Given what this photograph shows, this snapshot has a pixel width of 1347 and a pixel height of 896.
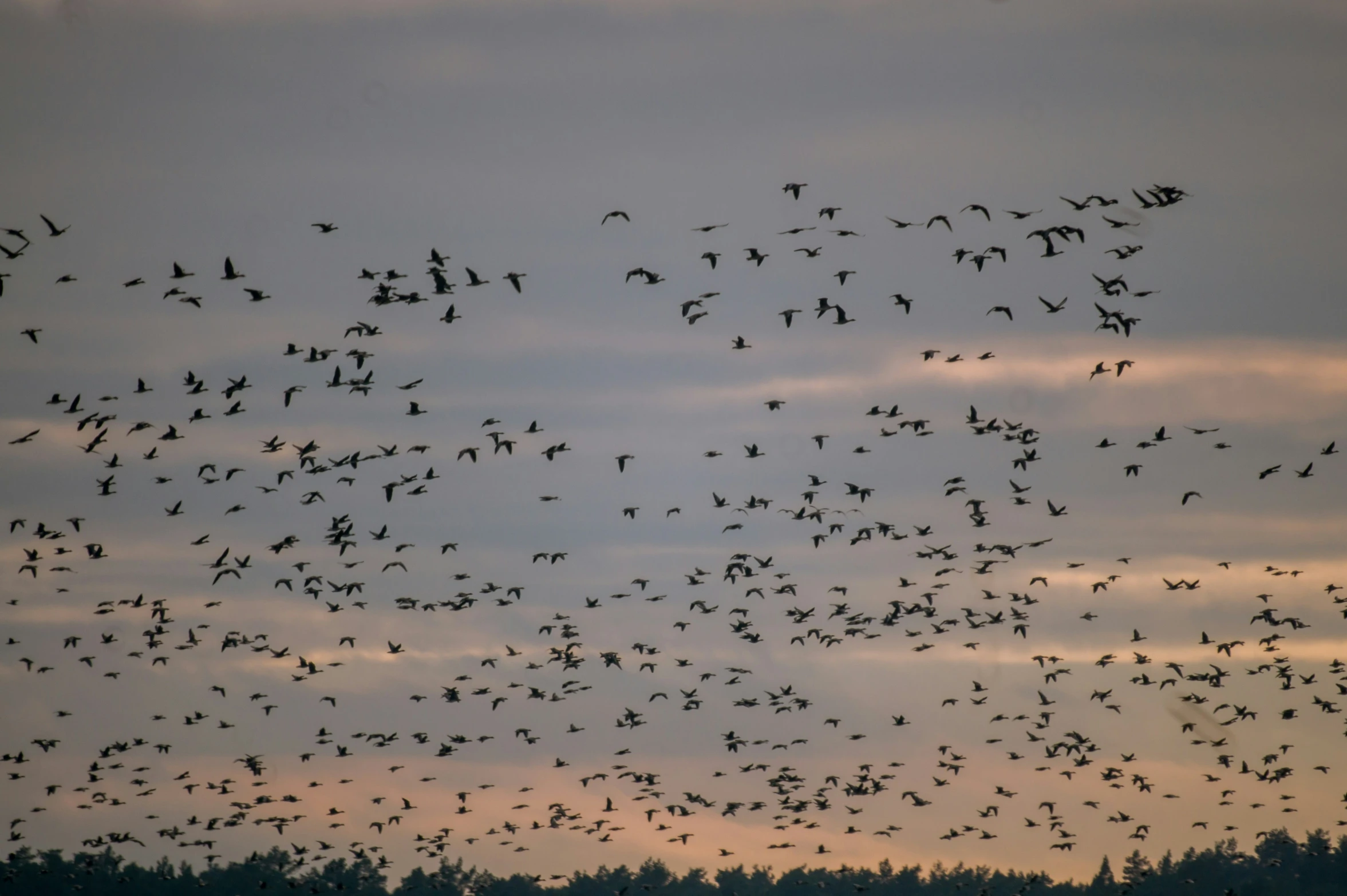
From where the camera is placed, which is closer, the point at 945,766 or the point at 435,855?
the point at 945,766

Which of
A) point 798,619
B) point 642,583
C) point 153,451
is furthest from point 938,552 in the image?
point 153,451

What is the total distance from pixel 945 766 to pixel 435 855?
34.2m

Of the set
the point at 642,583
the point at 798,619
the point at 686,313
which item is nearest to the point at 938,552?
the point at 798,619

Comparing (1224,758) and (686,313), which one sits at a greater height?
(686,313)

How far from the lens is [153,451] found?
281 ft

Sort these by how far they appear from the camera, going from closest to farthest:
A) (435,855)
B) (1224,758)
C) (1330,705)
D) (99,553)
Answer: (99,553) → (1330,705) → (1224,758) → (435,855)

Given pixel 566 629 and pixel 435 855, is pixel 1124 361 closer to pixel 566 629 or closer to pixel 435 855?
pixel 566 629

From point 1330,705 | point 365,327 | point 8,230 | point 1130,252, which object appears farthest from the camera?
point 1330,705

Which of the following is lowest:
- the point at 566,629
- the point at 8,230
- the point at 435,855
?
the point at 435,855

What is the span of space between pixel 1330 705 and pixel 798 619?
28202 mm

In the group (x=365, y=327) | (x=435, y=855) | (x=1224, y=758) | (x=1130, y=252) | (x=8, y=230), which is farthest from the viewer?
(x=435, y=855)

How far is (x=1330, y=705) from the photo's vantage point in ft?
309

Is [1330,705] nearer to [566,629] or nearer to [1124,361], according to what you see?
[1124,361]

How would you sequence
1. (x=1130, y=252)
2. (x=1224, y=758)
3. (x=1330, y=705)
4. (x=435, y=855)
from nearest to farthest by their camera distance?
(x=1130, y=252) < (x=1330, y=705) < (x=1224, y=758) < (x=435, y=855)
